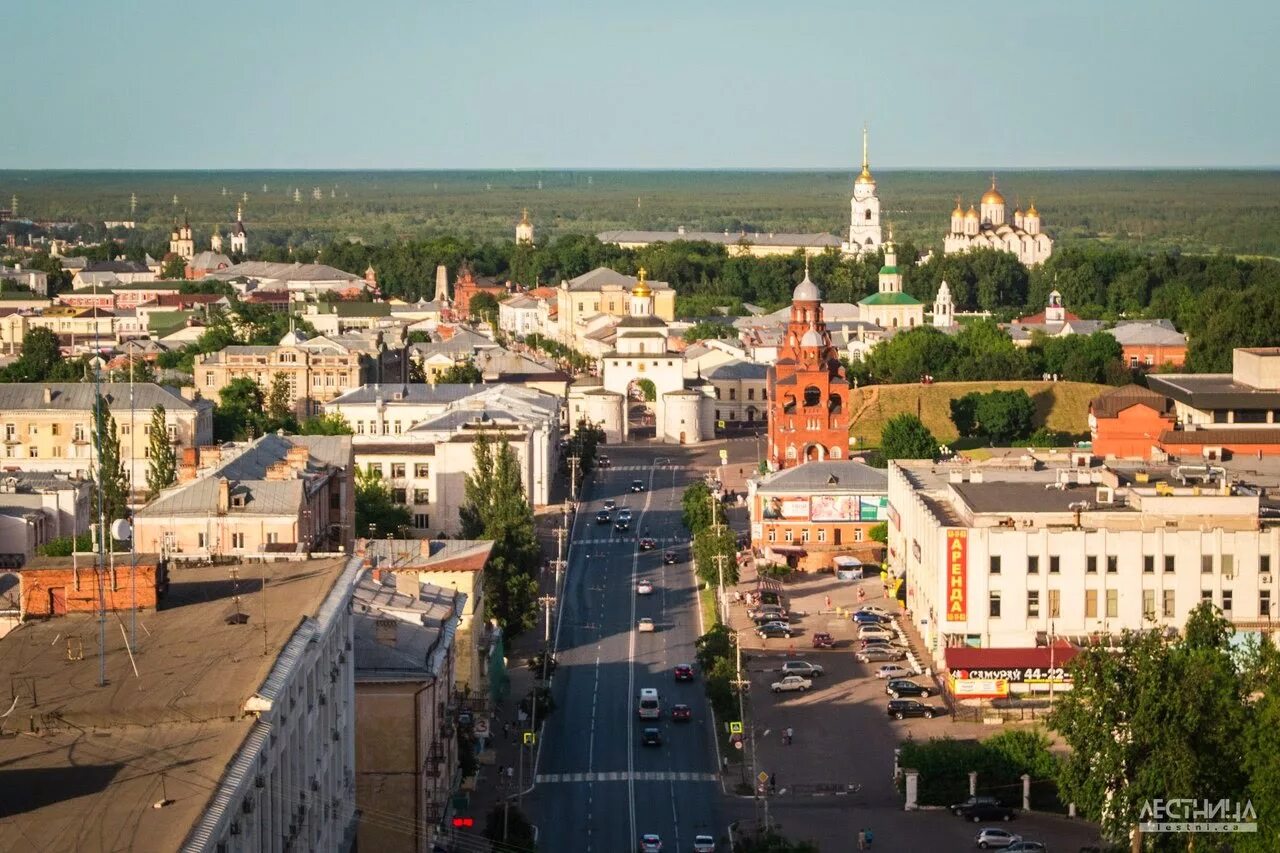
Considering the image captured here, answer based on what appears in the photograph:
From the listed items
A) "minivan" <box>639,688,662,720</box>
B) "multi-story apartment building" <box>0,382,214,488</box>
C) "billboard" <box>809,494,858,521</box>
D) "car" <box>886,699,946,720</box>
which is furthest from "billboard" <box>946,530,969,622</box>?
"multi-story apartment building" <box>0,382,214,488</box>

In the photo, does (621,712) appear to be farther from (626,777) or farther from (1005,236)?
(1005,236)

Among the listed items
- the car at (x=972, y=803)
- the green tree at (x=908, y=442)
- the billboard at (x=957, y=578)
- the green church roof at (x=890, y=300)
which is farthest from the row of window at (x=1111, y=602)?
the green church roof at (x=890, y=300)

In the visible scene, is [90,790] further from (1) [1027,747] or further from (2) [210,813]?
(1) [1027,747]

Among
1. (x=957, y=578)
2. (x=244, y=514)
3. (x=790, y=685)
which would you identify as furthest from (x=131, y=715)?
(x=957, y=578)

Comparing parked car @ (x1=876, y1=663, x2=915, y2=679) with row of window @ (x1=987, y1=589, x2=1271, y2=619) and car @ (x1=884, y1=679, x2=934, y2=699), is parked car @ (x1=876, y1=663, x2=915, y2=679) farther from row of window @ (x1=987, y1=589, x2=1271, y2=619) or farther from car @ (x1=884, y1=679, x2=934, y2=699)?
row of window @ (x1=987, y1=589, x2=1271, y2=619)

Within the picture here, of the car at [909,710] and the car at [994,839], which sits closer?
the car at [994,839]

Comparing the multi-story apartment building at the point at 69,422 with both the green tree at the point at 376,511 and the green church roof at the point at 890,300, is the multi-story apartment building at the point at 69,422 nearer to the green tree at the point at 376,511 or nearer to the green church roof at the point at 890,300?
the green tree at the point at 376,511

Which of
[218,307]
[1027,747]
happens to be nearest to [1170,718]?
[1027,747]
